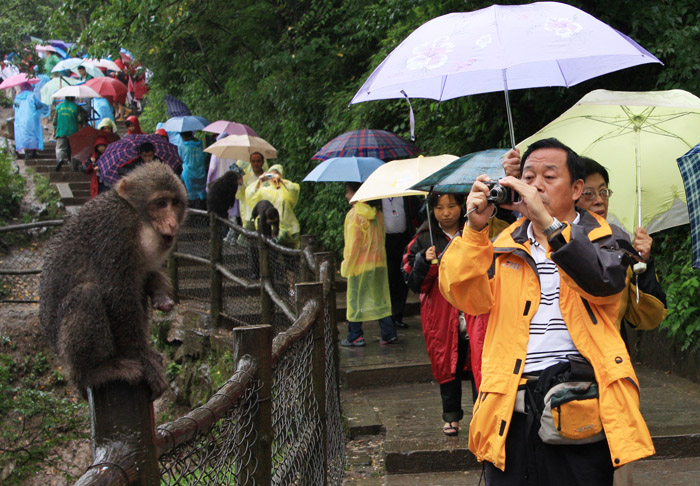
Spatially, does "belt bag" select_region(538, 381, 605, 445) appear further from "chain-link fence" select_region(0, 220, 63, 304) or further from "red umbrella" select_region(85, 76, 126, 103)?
"red umbrella" select_region(85, 76, 126, 103)

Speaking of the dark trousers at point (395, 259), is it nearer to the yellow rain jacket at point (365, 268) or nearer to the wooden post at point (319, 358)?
the yellow rain jacket at point (365, 268)

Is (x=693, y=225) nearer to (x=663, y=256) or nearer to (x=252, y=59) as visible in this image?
(x=663, y=256)

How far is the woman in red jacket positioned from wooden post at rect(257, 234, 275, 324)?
211 cm

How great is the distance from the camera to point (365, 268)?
775cm

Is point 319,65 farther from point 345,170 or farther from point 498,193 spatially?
point 498,193

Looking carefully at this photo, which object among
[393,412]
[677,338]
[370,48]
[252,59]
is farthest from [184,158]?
[677,338]

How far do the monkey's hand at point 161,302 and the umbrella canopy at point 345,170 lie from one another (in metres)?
4.67

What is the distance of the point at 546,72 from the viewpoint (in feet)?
14.0

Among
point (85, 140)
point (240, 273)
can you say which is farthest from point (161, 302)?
point (85, 140)

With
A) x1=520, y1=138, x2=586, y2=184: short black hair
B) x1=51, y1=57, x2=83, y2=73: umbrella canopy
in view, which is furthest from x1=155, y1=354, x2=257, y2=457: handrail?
x1=51, y1=57, x2=83, y2=73: umbrella canopy

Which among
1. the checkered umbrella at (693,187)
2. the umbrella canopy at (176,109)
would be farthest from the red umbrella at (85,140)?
the checkered umbrella at (693,187)

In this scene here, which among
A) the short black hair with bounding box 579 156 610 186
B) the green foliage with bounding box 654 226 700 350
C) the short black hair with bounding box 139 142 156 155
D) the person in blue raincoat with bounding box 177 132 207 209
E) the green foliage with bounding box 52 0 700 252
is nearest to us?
the short black hair with bounding box 579 156 610 186

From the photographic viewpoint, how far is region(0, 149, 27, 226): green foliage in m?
14.5

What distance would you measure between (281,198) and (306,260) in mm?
2948
